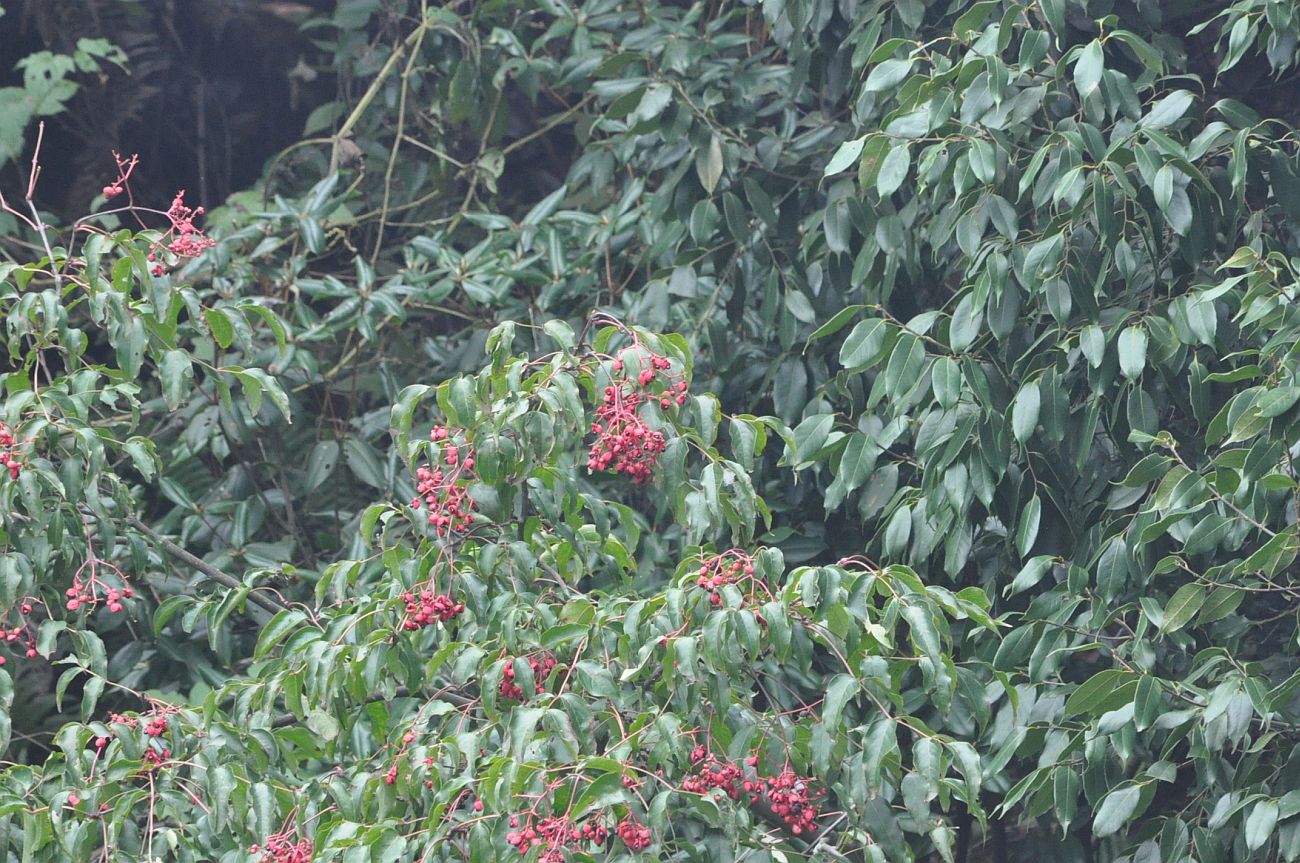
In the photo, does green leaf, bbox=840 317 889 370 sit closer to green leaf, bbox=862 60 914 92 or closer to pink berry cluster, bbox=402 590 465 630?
green leaf, bbox=862 60 914 92

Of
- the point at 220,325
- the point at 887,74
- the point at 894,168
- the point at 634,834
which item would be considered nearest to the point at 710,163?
the point at 887,74

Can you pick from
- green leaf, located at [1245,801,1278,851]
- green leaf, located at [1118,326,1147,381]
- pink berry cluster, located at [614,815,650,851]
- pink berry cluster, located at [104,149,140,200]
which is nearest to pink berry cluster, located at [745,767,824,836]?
pink berry cluster, located at [614,815,650,851]

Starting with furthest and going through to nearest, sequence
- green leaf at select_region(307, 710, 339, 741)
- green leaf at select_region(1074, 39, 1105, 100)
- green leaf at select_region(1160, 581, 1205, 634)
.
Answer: green leaf at select_region(1074, 39, 1105, 100), green leaf at select_region(1160, 581, 1205, 634), green leaf at select_region(307, 710, 339, 741)

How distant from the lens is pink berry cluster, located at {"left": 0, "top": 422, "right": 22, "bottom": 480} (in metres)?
2.01

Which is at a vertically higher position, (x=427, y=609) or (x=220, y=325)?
(x=220, y=325)

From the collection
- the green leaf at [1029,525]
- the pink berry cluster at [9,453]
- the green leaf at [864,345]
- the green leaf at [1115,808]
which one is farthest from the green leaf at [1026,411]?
the pink berry cluster at [9,453]

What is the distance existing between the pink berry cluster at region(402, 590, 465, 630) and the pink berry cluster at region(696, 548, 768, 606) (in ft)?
1.04

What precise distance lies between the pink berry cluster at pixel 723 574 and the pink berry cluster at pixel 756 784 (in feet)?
0.65

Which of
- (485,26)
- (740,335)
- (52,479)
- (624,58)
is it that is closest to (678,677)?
(52,479)

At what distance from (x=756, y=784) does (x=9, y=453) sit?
1.05 metres

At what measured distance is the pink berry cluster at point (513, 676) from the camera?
1938 mm

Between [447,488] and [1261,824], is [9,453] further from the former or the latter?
[1261,824]

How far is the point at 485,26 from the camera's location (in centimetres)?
420

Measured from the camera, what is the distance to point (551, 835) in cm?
171
